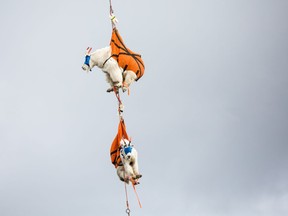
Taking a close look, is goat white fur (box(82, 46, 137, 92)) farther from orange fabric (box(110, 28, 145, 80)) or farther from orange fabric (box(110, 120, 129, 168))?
orange fabric (box(110, 120, 129, 168))

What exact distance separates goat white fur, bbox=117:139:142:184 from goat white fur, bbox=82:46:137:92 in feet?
7.43

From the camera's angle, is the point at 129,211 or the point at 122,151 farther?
the point at 122,151

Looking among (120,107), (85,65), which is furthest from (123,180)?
(85,65)

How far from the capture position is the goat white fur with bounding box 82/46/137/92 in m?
29.2

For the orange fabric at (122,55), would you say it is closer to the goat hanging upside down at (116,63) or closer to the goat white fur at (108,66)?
the goat hanging upside down at (116,63)

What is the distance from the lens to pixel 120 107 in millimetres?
28484

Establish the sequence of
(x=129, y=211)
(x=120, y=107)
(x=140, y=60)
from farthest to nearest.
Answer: (x=140, y=60), (x=120, y=107), (x=129, y=211)

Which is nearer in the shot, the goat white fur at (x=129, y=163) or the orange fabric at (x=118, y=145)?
the goat white fur at (x=129, y=163)

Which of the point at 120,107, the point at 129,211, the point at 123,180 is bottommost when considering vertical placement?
the point at 129,211

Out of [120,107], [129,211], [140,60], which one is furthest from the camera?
[140,60]

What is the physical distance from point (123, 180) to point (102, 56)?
4751 millimetres

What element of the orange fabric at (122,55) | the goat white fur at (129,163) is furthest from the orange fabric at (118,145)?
the orange fabric at (122,55)

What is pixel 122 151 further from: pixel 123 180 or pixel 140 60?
pixel 140 60

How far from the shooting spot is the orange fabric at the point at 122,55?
29.8m
